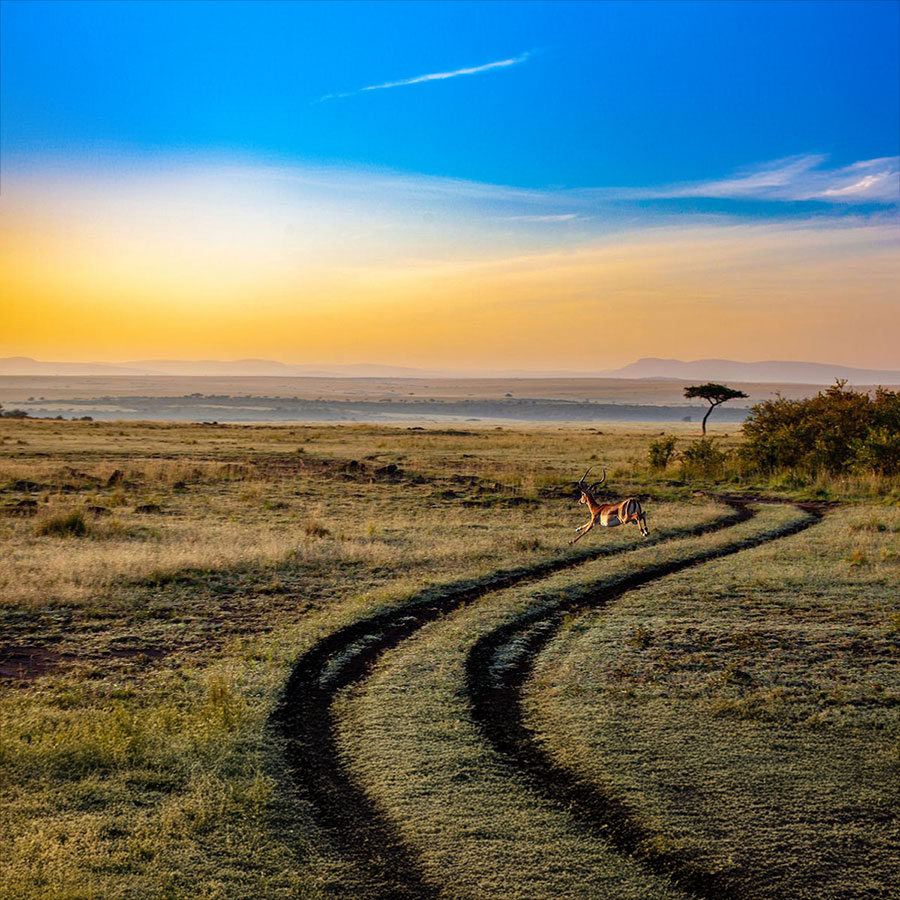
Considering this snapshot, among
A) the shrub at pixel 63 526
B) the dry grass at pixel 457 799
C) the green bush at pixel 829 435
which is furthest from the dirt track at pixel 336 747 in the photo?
the green bush at pixel 829 435

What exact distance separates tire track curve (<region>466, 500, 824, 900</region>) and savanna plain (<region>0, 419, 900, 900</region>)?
0.04m

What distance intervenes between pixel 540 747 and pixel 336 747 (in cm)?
210

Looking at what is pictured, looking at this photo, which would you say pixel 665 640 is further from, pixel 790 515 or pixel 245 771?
pixel 790 515

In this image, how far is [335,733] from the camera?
8.98 meters

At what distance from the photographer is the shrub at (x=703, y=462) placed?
37312 millimetres

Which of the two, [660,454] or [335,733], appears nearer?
[335,733]

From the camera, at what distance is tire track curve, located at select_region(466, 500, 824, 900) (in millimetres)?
6387

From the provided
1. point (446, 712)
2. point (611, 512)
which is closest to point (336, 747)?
point (446, 712)

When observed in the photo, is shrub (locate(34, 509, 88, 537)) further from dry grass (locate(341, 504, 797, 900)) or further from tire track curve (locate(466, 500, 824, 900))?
tire track curve (locate(466, 500, 824, 900))

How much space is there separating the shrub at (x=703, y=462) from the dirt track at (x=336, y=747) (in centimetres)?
2185

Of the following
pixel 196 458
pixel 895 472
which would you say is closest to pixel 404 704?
pixel 895 472

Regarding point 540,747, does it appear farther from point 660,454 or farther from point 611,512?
point 660,454

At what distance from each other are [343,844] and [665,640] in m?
7.06

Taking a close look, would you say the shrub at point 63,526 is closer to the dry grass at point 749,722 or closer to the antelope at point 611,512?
the antelope at point 611,512
